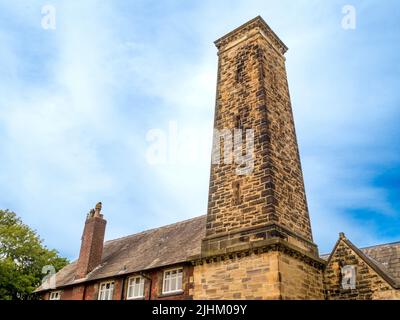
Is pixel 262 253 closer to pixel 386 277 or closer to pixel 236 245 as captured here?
pixel 236 245

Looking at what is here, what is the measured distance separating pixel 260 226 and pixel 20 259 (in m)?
25.3

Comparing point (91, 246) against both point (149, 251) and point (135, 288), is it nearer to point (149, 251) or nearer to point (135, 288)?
point (149, 251)

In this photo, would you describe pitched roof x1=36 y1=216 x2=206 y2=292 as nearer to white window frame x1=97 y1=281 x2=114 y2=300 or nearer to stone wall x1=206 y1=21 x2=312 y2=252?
white window frame x1=97 y1=281 x2=114 y2=300

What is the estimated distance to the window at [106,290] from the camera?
20.4m

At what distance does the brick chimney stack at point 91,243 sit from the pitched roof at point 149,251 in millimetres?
443

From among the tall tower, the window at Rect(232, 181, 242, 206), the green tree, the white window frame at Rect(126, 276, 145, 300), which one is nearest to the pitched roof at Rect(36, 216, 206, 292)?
the white window frame at Rect(126, 276, 145, 300)

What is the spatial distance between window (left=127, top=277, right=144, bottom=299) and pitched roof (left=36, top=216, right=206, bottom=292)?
54 cm

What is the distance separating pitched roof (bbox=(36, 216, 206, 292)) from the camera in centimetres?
1905

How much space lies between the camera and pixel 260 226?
1059cm

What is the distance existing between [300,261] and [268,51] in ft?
26.3

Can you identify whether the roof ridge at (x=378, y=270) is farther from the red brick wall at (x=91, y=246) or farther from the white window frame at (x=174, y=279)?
the red brick wall at (x=91, y=246)

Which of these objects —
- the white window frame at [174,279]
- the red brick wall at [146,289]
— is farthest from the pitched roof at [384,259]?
the white window frame at [174,279]

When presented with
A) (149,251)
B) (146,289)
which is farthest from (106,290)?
(146,289)
